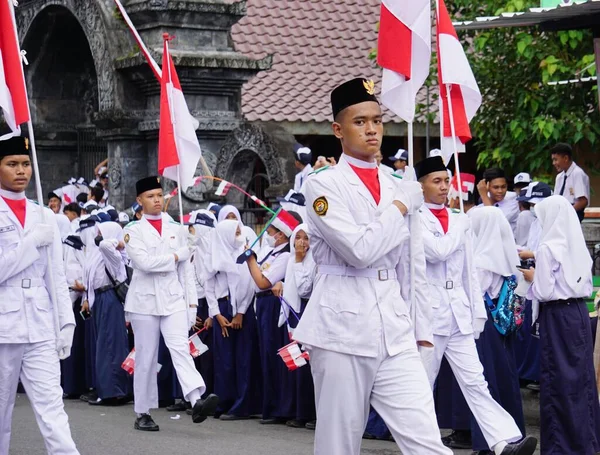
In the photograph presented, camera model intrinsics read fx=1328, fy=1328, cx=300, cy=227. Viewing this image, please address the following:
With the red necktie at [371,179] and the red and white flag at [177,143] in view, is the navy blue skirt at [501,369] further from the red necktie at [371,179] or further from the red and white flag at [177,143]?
the red necktie at [371,179]

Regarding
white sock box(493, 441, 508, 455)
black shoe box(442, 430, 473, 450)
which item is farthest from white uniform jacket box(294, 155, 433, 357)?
black shoe box(442, 430, 473, 450)

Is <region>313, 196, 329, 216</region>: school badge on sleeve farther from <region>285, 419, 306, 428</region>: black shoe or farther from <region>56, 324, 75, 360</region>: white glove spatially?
<region>285, 419, 306, 428</region>: black shoe

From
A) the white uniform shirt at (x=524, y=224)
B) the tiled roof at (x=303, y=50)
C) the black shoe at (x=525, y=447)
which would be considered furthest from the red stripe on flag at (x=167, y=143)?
the tiled roof at (x=303, y=50)

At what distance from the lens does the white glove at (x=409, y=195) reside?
6.54 m

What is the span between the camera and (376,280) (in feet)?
21.7

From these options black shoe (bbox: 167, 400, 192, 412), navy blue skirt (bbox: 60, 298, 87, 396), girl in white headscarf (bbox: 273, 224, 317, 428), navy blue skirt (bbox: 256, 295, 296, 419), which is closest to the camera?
girl in white headscarf (bbox: 273, 224, 317, 428)

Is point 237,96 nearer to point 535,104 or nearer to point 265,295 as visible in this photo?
point 535,104

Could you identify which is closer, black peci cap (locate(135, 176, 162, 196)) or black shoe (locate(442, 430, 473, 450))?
black shoe (locate(442, 430, 473, 450))

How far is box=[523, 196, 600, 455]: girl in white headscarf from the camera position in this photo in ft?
29.7

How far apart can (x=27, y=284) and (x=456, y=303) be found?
3013 mm

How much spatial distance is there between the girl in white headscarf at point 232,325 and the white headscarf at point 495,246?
2.74 metres

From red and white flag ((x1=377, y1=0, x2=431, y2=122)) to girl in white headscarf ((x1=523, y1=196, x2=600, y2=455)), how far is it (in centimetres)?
204

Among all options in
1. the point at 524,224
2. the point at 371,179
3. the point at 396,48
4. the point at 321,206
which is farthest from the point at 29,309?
the point at 524,224

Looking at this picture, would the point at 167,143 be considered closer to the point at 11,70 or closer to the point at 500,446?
the point at 11,70
